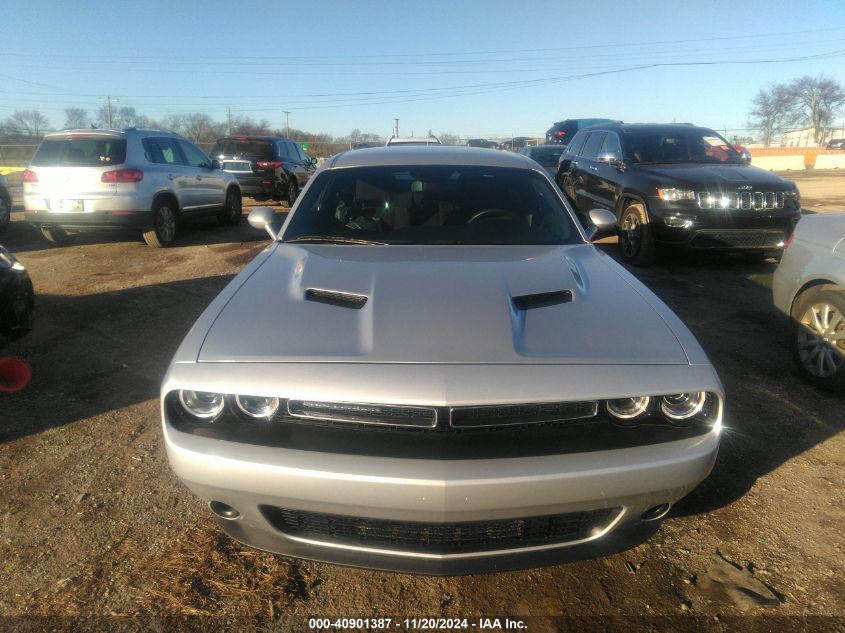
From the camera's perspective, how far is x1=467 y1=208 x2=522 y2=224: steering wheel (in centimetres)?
318

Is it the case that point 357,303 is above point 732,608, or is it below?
above

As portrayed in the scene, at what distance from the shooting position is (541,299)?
2264mm

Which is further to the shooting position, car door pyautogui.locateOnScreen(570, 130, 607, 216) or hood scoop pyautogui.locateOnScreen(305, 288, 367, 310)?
car door pyautogui.locateOnScreen(570, 130, 607, 216)

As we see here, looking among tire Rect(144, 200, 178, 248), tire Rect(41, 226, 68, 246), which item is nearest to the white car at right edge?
tire Rect(144, 200, 178, 248)

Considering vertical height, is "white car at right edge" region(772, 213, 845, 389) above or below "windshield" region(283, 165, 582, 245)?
below

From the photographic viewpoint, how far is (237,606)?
6.69 ft

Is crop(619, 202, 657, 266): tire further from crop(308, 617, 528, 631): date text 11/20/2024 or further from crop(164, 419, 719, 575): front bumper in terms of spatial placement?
crop(308, 617, 528, 631): date text 11/20/2024

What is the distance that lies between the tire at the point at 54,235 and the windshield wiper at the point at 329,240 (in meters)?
7.24

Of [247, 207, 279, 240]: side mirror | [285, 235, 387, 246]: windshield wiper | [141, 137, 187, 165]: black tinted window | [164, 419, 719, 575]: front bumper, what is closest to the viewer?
[164, 419, 719, 575]: front bumper

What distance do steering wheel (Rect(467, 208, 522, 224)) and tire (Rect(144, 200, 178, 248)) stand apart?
6.65 metres

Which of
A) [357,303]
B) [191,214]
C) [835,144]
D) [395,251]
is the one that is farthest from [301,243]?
[835,144]

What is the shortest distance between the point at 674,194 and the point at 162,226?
284 inches

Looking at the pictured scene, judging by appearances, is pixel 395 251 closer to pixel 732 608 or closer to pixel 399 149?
pixel 399 149

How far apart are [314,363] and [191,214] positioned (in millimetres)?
8579
